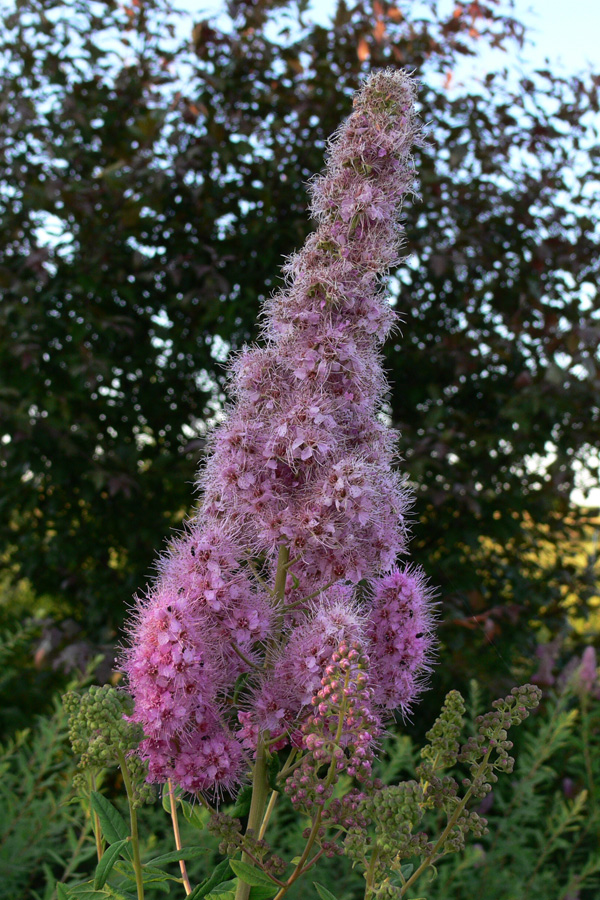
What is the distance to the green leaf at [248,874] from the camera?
105 centimetres

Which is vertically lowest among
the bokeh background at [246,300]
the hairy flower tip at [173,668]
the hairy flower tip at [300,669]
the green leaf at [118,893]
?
the green leaf at [118,893]

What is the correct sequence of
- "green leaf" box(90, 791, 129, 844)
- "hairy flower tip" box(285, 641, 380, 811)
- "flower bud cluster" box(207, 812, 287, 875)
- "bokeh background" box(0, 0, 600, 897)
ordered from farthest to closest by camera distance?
"bokeh background" box(0, 0, 600, 897), "green leaf" box(90, 791, 129, 844), "flower bud cluster" box(207, 812, 287, 875), "hairy flower tip" box(285, 641, 380, 811)

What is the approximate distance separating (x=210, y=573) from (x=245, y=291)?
2.01 meters

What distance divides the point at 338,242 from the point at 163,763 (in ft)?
2.46

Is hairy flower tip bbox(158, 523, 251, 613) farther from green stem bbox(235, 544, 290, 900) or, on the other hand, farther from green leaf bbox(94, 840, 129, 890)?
green leaf bbox(94, 840, 129, 890)


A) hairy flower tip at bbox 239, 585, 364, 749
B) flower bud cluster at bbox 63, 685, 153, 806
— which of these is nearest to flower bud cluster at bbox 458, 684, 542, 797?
hairy flower tip at bbox 239, 585, 364, 749

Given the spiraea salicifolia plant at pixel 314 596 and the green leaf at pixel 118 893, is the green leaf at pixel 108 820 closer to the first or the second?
the green leaf at pixel 118 893

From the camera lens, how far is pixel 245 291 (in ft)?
9.71

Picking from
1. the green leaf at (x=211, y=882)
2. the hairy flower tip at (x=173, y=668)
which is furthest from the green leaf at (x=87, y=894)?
the hairy flower tip at (x=173, y=668)

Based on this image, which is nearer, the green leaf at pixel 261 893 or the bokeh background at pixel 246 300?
the green leaf at pixel 261 893

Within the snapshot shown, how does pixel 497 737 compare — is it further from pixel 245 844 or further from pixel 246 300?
pixel 246 300

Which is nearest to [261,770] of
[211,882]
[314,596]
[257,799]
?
[257,799]

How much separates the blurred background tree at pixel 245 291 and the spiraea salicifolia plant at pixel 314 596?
1.61 metres

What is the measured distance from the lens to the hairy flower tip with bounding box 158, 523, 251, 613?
1.08 meters
